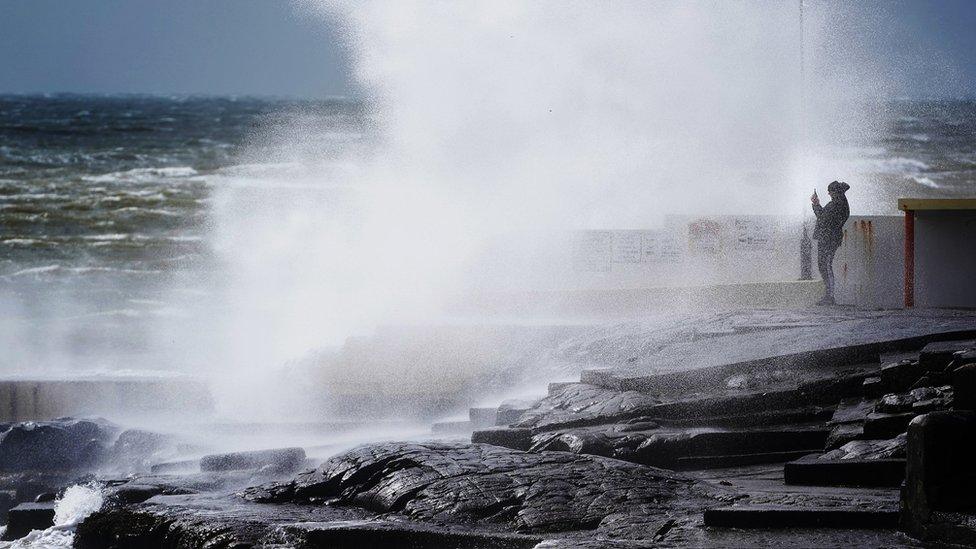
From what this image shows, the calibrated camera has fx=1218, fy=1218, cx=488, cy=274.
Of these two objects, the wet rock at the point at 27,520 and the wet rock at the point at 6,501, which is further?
the wet rock at the point at 6,501

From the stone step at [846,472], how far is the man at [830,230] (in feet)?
21.8

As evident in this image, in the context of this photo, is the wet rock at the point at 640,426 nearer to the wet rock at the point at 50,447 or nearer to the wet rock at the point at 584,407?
the wet rock at the point at 584,407

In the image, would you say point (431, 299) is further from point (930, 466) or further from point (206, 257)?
point (206, 257)

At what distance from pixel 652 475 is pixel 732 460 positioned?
729 millimetres

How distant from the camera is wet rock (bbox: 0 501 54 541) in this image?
8.91 meters

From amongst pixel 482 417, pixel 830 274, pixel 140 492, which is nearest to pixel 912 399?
pixel 482 417

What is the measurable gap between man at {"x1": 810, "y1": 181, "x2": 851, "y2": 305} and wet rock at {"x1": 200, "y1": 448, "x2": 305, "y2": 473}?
264 inches

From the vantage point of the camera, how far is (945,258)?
1338cm

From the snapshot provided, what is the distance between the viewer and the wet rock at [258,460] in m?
9.38

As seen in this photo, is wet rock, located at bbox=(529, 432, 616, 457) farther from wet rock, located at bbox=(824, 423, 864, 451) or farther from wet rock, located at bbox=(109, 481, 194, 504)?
wet rock, located at bbox=(109, 481, 194, 504)

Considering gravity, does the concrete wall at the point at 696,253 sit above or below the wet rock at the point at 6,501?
above

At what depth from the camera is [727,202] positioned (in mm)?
33250

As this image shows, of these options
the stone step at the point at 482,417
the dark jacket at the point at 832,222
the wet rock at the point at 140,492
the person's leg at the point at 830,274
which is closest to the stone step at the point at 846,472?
the stone step at the point at 482,417

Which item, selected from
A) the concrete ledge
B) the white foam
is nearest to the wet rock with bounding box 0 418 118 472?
the concrete ledge
